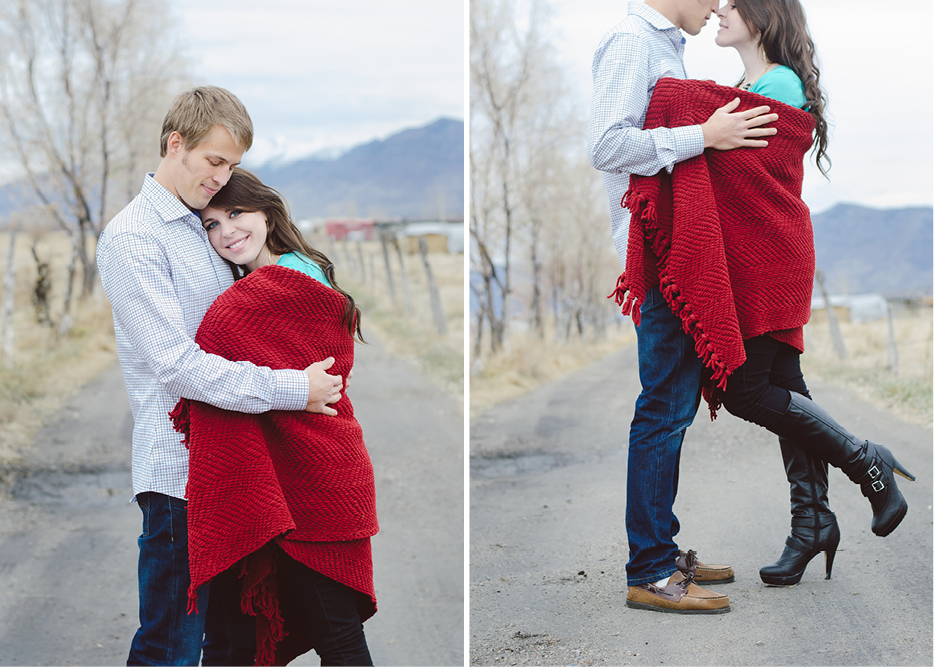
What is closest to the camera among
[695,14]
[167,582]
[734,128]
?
[167,582]

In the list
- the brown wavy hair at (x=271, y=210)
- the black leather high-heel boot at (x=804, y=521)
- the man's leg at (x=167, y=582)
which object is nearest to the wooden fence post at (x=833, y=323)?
the black leather high-heel boot at (x=804, y=521)

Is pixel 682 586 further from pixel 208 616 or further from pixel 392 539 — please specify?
pixel 392 539

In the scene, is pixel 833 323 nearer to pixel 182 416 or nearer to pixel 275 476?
pixel 275 476

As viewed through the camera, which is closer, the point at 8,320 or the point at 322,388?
the point at 322,388

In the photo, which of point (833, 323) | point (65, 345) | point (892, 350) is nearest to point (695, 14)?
point (892, 350)

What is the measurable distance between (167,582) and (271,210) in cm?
76

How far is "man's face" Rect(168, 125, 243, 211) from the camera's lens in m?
1.54

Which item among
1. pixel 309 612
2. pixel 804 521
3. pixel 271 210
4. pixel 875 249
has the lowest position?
pixel 875 249

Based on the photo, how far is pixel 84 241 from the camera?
8773 millimetres

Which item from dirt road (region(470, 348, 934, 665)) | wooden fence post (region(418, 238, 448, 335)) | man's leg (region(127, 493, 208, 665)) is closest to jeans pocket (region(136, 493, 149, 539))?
man's leg (region(127, 493, 208, 665))

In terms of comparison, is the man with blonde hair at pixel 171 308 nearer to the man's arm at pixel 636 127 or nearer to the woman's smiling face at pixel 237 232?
the woman's smiling face at pixel 237 232

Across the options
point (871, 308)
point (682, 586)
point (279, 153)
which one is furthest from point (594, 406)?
point (279, 153)

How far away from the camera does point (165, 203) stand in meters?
1.54

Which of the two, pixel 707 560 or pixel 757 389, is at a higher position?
pixel 757 389
